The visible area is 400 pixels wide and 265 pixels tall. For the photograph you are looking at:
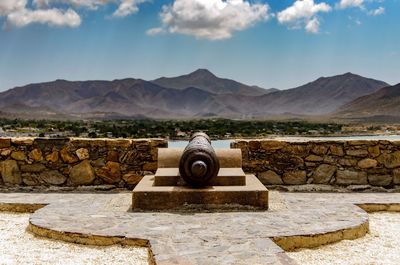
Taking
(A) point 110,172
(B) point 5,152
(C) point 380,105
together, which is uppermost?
(C) point 380,105

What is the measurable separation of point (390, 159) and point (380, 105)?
147 meters

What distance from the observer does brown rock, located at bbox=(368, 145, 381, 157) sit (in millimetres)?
9781

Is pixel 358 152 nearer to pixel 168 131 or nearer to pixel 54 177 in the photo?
pixel 54 177

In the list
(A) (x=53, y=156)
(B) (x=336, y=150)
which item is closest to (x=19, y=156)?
(A) (x=53, y=156)

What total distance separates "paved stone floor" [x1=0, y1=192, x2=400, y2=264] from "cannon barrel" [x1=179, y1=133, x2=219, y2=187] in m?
0.56

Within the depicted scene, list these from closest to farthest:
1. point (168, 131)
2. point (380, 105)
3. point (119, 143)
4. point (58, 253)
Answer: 1. point (58, 253)
2. point (119, 143)
3. point (168, 131)
4. point (380, 105)

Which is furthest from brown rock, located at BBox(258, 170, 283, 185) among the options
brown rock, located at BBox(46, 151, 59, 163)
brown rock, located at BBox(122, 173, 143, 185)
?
brown rock, located at BBox(46, 151, 59, 163)

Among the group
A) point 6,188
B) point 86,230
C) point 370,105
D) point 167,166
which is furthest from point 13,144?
point 370,105

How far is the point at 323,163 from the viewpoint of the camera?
9.80m

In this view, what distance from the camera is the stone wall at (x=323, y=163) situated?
32.1 ft

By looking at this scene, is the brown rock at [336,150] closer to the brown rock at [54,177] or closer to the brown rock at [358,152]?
the brown rock at [358,152]

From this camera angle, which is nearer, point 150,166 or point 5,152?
→ point 150,166

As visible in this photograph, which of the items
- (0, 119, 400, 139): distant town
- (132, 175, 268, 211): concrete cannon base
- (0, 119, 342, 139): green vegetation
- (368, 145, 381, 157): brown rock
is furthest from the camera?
(0, 119, 342, 139): green vegetation

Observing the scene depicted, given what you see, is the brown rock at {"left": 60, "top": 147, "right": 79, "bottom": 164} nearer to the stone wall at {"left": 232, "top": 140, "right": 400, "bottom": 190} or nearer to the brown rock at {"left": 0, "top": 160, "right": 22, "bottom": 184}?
the brown rock at {"left": 0, "top": 160, "right": 22, "bottom": 184}
